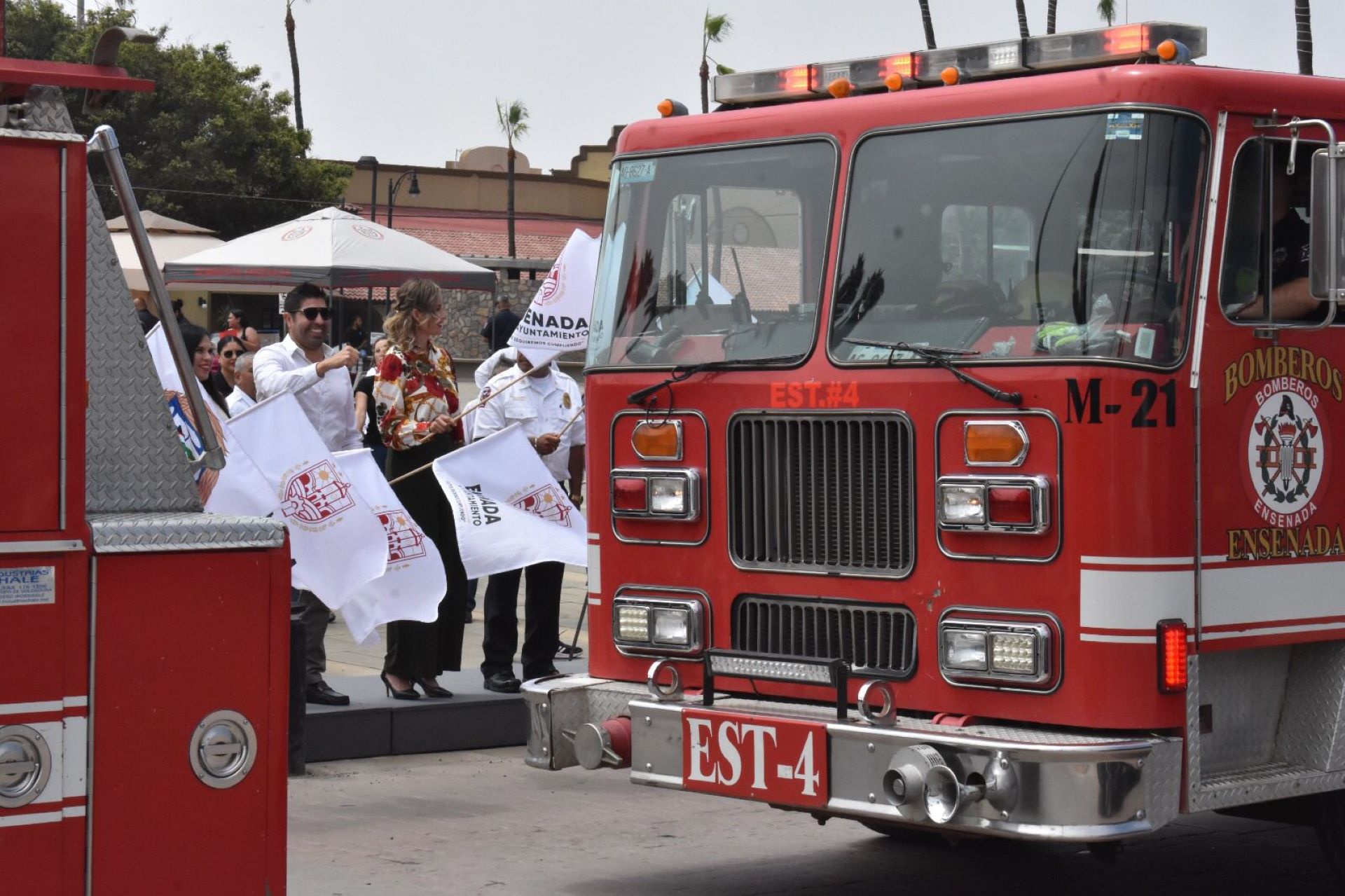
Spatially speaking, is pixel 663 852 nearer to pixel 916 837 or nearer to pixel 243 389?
pixel 916 837

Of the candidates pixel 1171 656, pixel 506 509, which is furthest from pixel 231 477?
pixel 1171 656

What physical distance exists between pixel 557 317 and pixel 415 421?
4.87 feet

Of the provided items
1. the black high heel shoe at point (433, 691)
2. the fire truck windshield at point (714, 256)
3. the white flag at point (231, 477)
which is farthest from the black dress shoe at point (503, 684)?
the fire truck windshield at point (714, 256)

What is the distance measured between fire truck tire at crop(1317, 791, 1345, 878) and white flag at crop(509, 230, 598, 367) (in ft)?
16.7

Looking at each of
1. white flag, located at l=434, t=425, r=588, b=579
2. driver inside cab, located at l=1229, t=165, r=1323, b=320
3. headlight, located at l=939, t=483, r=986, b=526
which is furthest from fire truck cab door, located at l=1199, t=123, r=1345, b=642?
white flag, located at l=434, t=425, r=588, b=579

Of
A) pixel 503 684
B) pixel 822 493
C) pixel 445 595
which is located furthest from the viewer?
pixel 503 684

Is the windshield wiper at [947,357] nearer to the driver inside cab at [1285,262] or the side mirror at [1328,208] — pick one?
the driver inside cab at [1285,262]

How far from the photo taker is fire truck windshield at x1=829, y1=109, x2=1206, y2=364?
5.62 metres

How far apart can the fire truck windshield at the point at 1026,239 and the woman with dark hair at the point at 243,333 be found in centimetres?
733

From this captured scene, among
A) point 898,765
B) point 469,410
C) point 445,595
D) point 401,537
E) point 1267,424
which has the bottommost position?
point 898,765

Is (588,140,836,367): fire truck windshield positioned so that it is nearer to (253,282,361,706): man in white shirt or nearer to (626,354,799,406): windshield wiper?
(626,354,799,406): windshield wiper

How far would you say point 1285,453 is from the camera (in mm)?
5992

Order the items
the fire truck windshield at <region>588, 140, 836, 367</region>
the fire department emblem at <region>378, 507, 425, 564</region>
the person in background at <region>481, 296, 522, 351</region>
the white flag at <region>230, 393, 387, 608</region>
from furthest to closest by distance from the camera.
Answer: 1. the person in background at <region>481, 296, 522, 351</region>
2. the fire department emblem at <region>378, 507, 425, 564</region>
3. the white flag at <region>230, 393, 387, 608</region>
4. the fire truck windshield at <region>588, 140, 836, 367</region>

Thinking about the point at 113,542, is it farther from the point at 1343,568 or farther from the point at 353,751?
the point at 353,751
